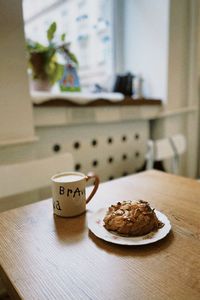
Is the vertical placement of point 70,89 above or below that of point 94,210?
above

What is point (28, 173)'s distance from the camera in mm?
973

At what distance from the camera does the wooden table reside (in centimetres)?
39

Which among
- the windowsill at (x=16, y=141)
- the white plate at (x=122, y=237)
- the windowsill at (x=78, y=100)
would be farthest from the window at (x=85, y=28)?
the white plate at (x=122, y=237)

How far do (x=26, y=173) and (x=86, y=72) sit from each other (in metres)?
1.16

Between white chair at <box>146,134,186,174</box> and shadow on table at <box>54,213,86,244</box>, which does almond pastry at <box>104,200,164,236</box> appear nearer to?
shadow on table at <box>54,213,86,244</box>

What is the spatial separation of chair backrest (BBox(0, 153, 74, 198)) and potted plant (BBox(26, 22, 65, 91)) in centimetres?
57

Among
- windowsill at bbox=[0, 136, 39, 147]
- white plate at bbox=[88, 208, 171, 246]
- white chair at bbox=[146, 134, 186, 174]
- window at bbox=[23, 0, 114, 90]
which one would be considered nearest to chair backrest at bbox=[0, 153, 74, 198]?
windowsill at bbox=[0, 136, 39, 147]

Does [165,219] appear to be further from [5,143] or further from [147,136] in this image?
[147,136]

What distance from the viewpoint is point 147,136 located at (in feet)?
6.05

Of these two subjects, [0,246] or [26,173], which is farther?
[26,173]

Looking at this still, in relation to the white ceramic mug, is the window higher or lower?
higher

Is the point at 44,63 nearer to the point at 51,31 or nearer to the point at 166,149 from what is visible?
the point at 51,31

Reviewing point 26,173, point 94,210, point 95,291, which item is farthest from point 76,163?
point 95,291

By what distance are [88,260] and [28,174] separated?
580 mm
